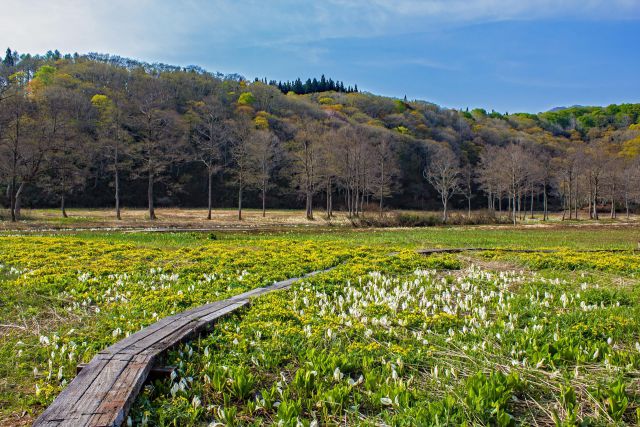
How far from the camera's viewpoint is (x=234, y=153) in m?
70.8

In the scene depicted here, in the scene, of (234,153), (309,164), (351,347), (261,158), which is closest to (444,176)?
(309,164)

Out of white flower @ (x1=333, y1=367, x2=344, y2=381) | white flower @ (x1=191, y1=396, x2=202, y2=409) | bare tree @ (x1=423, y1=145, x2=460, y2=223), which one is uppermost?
bare tree @ (x1=423, y1=145, x2=460, y2=223)

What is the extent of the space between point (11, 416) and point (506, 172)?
234 ft

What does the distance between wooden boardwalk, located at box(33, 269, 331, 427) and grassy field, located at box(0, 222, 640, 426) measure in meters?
0.24

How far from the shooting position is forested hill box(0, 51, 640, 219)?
53.2 meters

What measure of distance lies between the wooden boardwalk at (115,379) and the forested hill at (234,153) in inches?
1813

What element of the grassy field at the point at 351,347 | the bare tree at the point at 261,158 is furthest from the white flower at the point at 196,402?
the bare tree at the point at 261,158

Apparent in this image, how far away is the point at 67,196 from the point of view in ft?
258

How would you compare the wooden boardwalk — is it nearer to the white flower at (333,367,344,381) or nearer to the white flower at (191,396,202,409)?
the white flower at (191,396,202,409)

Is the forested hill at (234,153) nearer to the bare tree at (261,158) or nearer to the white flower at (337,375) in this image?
the bare tree at (261,158)

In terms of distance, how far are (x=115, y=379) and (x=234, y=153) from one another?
67.8 meters

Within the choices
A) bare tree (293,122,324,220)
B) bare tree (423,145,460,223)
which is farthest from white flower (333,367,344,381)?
bare tree (293,122,324,220)

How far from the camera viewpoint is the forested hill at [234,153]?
53.2 m

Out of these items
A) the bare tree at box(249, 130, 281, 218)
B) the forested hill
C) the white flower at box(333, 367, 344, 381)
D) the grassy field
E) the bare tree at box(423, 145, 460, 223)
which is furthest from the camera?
the bare tree at box(249, 130, 281, 218)
